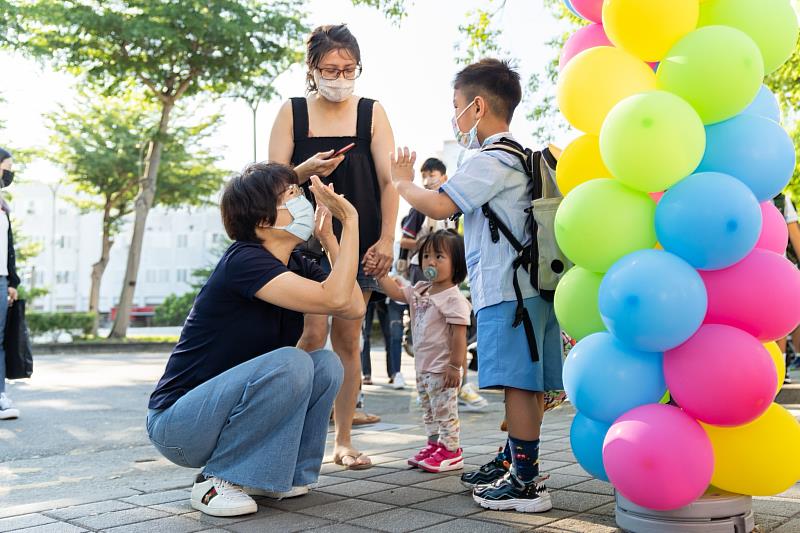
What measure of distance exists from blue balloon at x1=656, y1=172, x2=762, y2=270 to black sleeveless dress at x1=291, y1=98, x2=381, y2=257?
6.65ft

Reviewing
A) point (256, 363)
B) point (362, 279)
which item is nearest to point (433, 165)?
point (362, 279)

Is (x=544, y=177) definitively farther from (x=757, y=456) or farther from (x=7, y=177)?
(x=7, y=177)

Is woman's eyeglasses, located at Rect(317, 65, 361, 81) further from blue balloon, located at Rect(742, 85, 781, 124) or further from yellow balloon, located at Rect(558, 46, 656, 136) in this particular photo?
blue balloon, located at Rect(742, 85, 781, 124)

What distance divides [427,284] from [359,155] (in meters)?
0.92

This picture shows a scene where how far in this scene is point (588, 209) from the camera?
8.20ft

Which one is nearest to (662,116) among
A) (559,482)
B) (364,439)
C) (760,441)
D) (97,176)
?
(760,441)

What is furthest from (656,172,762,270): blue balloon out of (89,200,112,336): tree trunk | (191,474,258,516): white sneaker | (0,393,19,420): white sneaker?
(89,200,112,336): tree trunk

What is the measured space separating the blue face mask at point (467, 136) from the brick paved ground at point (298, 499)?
1515mm

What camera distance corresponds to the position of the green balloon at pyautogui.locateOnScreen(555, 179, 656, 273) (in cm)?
246

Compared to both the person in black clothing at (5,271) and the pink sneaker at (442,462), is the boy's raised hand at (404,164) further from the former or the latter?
the person in black clothing at (5,271)

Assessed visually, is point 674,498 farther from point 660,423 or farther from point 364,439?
point 364,439

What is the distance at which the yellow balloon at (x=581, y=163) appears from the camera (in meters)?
2.76

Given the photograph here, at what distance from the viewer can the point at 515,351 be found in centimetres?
315

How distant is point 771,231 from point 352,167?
2170mm
